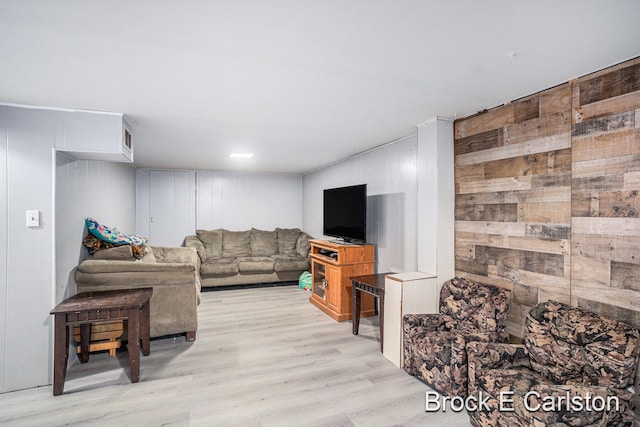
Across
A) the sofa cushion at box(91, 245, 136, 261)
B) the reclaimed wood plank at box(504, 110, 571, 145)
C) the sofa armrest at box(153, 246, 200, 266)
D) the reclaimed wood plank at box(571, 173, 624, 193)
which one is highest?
the reclaimed wood plank at box(504, 110, 571, 145)

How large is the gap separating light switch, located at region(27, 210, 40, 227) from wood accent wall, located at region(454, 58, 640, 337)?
3.78 meters

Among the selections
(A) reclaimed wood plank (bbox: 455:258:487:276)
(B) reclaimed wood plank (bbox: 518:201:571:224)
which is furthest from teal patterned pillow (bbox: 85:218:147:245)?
(B) reclaimed wood plank (bbox: 518:201:571:224)

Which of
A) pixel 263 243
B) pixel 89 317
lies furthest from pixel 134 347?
pixel 263 243

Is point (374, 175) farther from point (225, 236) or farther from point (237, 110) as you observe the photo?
point (225, 236)

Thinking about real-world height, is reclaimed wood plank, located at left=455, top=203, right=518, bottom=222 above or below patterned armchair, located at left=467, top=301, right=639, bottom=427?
above

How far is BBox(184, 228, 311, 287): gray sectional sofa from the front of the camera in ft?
19.1

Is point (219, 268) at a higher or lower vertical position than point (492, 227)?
lower

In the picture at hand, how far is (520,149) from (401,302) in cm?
163

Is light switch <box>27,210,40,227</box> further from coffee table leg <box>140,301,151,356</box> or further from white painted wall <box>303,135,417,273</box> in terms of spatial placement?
white painted wall <box>303,135,417,273</box>

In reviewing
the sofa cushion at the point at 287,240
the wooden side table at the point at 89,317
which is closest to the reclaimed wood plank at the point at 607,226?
the wooden side table at the point at 89,317

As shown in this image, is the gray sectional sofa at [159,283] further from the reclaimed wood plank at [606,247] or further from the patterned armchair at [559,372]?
the reclaimed wood plank at [606,247]

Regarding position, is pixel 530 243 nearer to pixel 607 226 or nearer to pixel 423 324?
pixel 607 226

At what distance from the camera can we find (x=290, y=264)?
A: 6.05 m

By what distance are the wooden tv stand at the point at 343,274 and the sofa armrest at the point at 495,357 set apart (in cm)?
206
